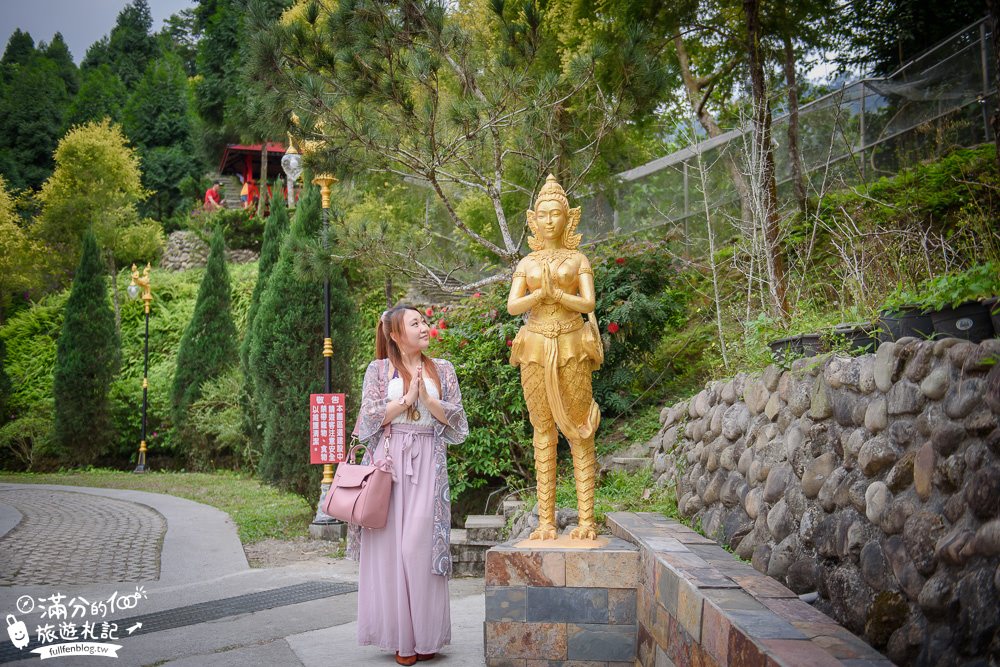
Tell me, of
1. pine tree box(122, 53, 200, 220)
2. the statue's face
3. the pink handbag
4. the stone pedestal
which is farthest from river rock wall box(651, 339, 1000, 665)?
pine tree box(122, 53, 200, 220)

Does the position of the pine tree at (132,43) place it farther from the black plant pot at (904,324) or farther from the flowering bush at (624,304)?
the black plant pot at (904,324)

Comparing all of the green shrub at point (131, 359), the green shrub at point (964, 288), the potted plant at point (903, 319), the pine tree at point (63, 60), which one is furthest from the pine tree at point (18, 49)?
the green shrub at point (964, 288)

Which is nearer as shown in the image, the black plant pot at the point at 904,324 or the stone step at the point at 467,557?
the black plant pot at the point at 904,324

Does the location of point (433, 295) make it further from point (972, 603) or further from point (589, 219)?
point (972, 603)

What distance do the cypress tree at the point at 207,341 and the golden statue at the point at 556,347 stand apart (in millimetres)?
12712

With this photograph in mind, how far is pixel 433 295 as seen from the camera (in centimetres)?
1487

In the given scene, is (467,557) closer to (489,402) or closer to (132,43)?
(489,402)

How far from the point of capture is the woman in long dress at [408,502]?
3688 mm

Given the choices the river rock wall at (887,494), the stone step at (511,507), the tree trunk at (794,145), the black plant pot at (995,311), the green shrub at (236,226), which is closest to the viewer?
the river rock wall at (887,494)

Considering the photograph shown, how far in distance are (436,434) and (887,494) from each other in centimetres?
219

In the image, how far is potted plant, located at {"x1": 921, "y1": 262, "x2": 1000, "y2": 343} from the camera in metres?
2.96

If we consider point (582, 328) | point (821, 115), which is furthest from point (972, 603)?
point (821, 115)

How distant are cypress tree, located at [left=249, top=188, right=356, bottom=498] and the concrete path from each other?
104cm

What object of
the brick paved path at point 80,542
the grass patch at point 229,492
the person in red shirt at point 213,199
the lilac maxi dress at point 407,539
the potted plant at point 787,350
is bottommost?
the grass patch at point 229,492
